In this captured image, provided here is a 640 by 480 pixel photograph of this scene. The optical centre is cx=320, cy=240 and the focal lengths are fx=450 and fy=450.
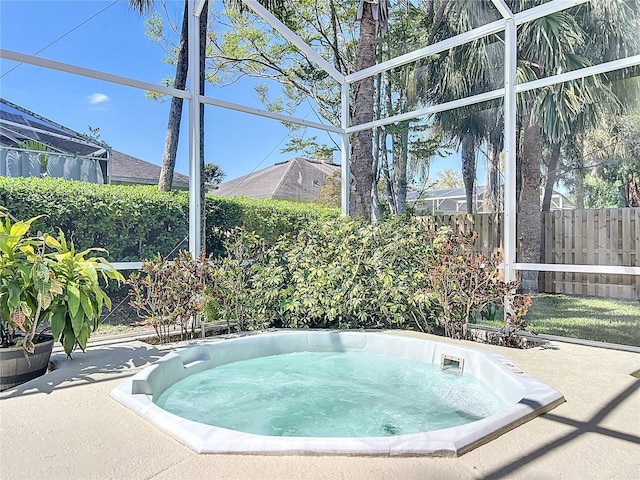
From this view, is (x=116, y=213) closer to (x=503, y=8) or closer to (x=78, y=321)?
(x=78, y=321)

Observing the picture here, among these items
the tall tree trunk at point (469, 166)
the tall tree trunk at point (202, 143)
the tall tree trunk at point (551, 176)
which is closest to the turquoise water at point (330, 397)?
the tall tree trunk at point (202, 143)

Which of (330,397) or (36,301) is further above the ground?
(36,301)

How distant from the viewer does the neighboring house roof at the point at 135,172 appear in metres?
5.82

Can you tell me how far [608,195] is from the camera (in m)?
4.77

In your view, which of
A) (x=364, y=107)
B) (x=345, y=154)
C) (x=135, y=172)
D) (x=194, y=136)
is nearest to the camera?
(x=194, y=136)

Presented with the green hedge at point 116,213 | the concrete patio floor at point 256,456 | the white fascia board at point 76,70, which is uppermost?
the white fascia board at point 76,70

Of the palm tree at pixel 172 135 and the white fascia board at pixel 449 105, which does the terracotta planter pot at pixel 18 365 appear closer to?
the palm tree at pixel 172 135

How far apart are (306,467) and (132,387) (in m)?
1.63

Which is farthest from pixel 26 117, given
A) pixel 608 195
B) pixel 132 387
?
pixel 608 195

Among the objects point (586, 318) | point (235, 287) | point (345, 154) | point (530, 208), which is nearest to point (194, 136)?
point (235, 287)

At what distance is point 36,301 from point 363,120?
19.1 feet

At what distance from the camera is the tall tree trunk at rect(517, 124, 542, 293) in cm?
541

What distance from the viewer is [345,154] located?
7684 mm

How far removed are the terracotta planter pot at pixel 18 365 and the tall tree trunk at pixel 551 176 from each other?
5358mm
